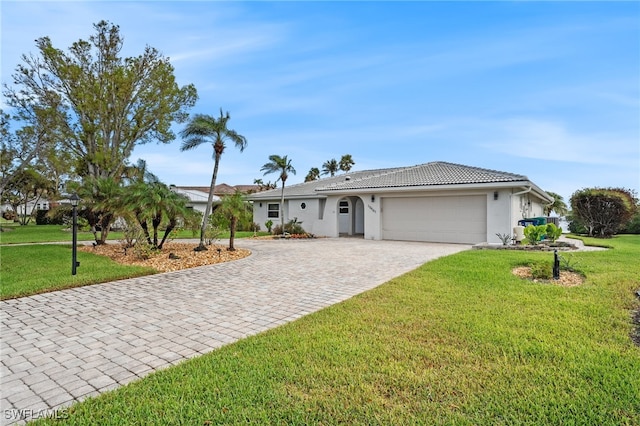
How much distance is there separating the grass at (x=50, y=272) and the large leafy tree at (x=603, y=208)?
25.0m

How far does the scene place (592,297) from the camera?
20.3 feet

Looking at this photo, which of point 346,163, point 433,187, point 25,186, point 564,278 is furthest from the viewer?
point 346,163

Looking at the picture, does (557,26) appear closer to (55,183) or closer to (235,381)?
(235,381)

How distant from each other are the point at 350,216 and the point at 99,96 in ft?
56.0

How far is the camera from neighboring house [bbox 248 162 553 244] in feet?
53.7

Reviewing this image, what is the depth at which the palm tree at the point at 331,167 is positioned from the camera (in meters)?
44.1

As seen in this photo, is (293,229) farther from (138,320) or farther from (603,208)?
(603,208)

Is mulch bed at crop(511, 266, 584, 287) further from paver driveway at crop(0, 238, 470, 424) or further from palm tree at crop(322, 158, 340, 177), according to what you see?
palm tree at crop(322, 158, 340, 177)

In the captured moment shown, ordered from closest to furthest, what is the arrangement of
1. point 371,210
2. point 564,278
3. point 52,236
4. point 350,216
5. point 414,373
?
1. point 414,373
2. point 564,278
3. point 371,210
4. point 52,236
5. point 350,216

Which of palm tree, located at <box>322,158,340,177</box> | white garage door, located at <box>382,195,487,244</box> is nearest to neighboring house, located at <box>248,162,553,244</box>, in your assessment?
white garage door, located at <box>382,195,487,244</box>

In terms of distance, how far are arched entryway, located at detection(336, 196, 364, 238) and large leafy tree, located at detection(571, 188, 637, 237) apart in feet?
46.4

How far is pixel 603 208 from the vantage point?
21078 mm

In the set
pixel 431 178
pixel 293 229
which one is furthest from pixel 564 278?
pixel 293 229

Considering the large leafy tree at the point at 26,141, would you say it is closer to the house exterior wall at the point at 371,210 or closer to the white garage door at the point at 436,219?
the house exterior wall at the point at 371,210
